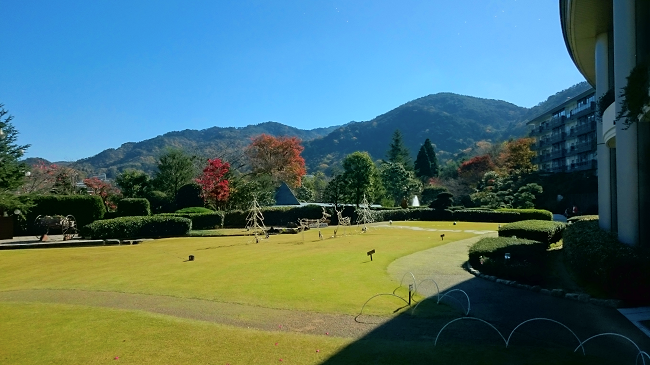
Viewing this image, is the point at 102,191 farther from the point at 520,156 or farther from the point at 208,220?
the point at 520,156

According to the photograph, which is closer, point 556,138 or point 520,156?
point 520,156

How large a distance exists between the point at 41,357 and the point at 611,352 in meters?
8.21

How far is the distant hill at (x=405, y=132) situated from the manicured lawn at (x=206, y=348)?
87175 mm

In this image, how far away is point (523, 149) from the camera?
53.0 m

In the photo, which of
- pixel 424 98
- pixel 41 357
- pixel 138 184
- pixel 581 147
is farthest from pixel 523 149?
pixel 424 98

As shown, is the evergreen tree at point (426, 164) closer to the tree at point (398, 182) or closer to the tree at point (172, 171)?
the tree at point (398, 182)

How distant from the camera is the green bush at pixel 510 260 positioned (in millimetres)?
10445

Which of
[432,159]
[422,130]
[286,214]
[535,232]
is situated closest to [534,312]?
[535,232]

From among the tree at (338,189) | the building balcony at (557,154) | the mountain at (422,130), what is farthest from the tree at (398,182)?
the mountain at (422,130)

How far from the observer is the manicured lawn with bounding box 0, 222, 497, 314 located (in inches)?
375

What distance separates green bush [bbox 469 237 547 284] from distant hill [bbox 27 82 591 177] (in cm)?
8504

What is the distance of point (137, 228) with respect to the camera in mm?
25375

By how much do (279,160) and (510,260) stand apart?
42.0m

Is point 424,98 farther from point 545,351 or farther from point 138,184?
point 545,351
